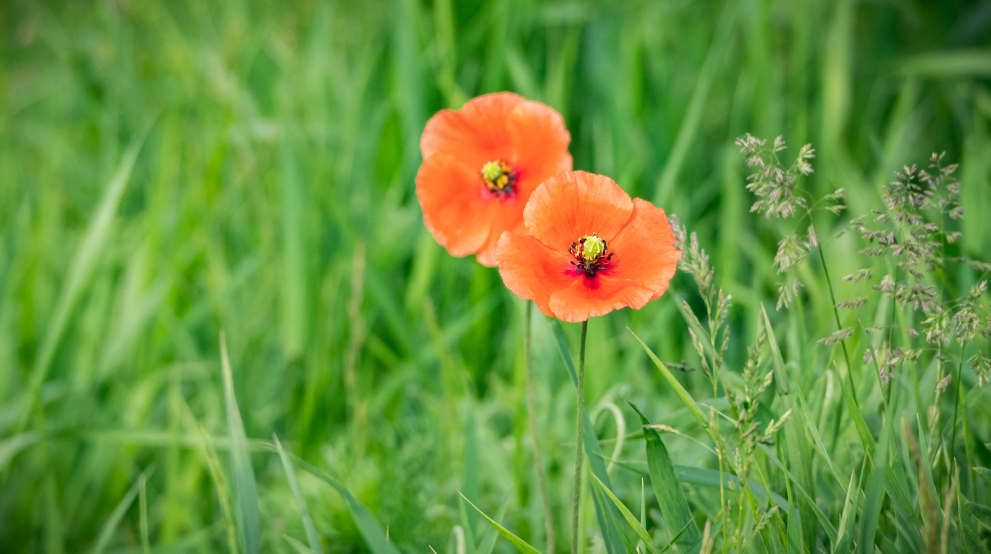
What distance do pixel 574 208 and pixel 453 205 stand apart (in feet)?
0.71

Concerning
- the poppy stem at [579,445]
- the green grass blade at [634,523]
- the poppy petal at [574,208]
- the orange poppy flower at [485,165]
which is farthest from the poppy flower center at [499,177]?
the green grass blade at [634,523]

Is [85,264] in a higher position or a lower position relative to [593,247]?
lower

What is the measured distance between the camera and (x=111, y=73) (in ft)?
8.14

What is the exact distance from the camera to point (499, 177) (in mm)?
957

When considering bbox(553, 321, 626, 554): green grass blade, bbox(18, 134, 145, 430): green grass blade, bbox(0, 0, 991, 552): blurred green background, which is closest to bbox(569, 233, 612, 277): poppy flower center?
bbox(553, 321, 626, 554): green grass blade

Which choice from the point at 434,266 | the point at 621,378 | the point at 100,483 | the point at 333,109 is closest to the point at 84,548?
the point at 100,483

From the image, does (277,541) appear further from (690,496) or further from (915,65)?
(915,65)

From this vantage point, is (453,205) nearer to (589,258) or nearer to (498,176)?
(498,176)

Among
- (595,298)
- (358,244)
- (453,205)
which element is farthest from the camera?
(358,244)

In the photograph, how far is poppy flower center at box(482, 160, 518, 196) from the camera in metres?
0.95

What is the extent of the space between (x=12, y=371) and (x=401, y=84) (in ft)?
4.01

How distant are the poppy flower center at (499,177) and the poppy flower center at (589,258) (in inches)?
7.1

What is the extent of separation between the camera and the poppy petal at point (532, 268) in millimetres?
744

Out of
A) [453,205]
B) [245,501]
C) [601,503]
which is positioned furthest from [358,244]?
[601,503]
